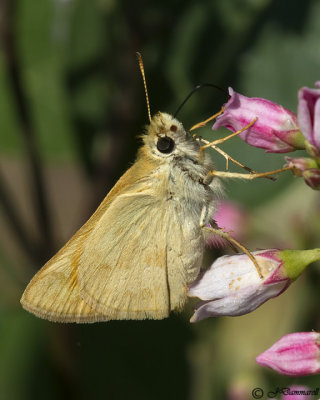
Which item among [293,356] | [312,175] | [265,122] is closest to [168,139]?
[265,122]

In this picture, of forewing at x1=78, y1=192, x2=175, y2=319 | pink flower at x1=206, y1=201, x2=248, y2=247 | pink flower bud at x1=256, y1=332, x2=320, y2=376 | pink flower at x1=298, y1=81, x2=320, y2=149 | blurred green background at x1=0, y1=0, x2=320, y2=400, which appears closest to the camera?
pink flower at x1=298, y1=81, x2=320, y2=149

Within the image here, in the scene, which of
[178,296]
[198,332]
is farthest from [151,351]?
[178,296]

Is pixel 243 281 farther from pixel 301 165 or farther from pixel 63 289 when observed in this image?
pixel 63 289

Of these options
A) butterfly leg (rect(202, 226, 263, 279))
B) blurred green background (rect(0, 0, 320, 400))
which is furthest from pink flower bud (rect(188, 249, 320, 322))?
blurred green background (rect(0, 0, 320, 400))

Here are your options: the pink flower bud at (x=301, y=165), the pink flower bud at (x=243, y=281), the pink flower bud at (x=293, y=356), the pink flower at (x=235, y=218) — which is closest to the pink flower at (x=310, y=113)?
the pink flower bud at (x=301, y=165)

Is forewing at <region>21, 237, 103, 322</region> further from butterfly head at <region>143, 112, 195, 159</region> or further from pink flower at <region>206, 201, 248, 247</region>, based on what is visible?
pink flower at <region>206, 201, 248, 247</region>

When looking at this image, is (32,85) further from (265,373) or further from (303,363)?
(303,363)
